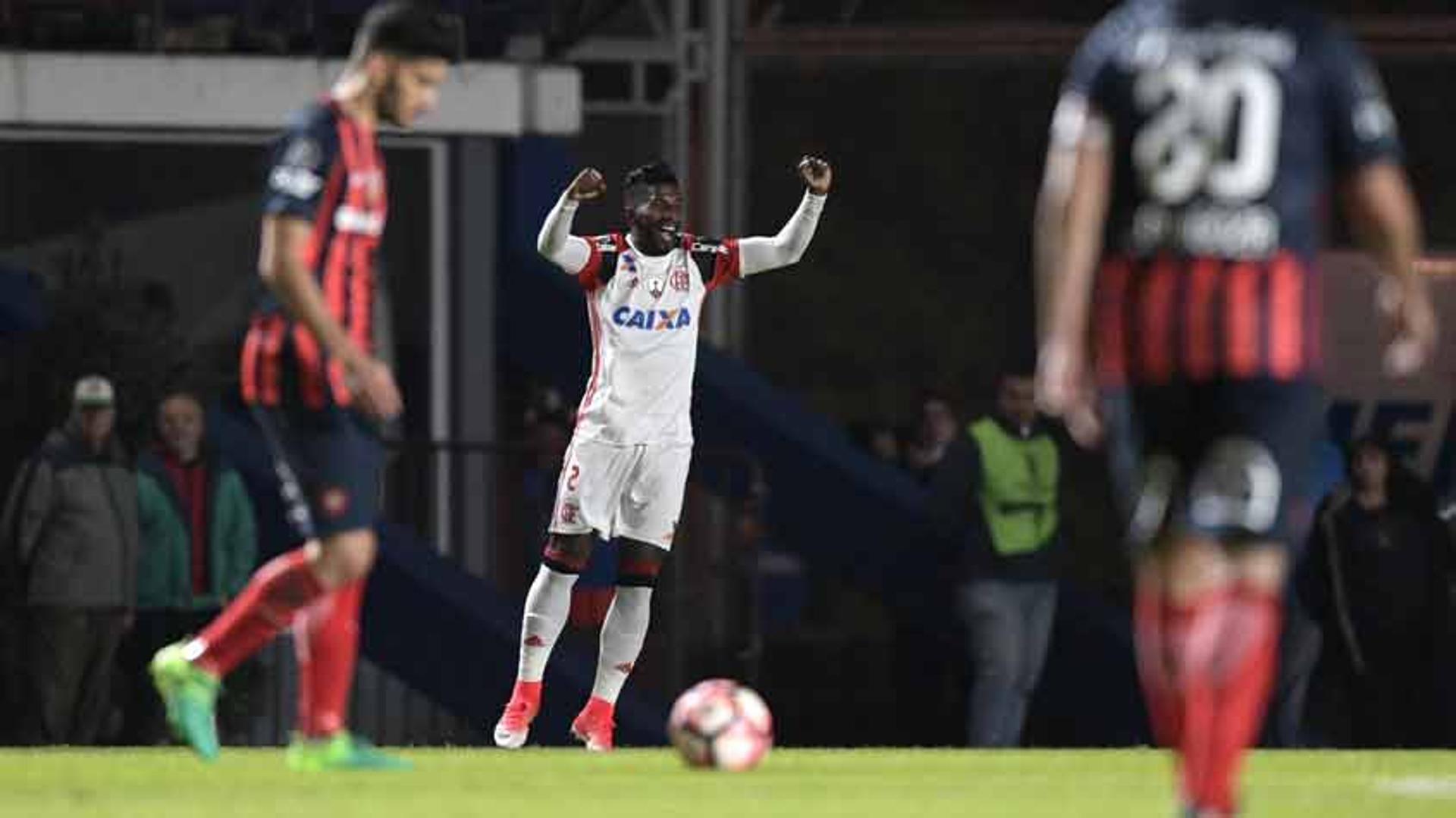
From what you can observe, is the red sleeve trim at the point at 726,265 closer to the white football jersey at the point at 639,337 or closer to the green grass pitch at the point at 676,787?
the white football jersey at the point at 639,337

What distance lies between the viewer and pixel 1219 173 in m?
8.37

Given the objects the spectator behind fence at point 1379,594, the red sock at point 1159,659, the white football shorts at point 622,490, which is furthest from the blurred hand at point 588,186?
the red sock at point 1159,659

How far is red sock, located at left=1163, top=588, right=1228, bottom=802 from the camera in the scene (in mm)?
8148

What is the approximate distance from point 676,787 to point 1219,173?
308 centimetres

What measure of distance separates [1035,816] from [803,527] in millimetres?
12485

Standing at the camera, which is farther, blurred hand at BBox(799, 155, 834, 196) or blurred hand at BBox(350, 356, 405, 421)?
blurred hand at BBox(799, 155, 834, 196)

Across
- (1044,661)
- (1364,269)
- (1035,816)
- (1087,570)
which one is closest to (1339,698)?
(1044,661)

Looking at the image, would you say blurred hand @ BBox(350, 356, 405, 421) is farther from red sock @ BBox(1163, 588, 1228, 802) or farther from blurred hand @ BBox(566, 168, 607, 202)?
blurred hand @ BBox(566, 168, 607, 202)

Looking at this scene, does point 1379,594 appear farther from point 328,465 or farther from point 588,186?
point 328,465

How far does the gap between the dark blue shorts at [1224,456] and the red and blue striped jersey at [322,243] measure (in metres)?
2.84

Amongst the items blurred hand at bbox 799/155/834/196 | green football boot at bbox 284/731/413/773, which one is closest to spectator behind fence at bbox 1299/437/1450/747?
blurred hand at bbox 799/155/834/196

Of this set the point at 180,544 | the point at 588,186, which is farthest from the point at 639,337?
the point at 180,544

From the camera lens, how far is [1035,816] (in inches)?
372

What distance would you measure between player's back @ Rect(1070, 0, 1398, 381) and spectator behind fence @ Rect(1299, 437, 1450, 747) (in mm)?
10083
